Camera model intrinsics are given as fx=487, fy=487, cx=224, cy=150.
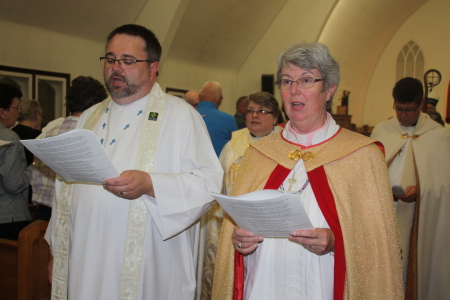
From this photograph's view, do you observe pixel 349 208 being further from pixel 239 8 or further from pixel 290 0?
pixel 290 0

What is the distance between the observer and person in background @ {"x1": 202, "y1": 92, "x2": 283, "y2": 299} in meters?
4.44

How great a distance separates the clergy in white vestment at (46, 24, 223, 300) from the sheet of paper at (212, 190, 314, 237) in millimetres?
677

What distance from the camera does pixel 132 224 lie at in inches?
108

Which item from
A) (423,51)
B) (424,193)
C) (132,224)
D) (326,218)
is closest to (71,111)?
(132,224)

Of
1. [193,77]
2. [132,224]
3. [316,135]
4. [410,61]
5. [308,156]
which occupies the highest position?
[410,61]

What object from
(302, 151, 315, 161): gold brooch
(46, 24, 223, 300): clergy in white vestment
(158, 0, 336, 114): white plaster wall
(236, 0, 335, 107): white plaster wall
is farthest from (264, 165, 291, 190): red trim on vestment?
(236, 0, 335, 107): white plaster wall

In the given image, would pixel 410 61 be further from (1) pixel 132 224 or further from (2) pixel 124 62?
(1) pixel 132 224

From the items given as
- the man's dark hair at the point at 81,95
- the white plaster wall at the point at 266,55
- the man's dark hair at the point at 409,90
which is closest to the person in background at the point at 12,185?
the man's dark hair at the point at 81,95

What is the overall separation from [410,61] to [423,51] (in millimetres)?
501

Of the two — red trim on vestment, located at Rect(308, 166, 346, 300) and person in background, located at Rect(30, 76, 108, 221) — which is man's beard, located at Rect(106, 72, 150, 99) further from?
red trim on vestment, located at Rect(308, 166, 346, 300)

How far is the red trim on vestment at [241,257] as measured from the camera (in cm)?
253

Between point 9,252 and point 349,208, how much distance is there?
2.71 m

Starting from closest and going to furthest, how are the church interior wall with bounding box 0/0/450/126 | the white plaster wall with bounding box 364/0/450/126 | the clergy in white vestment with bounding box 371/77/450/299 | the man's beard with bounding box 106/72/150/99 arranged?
the man's beard with bounding box 106/72/150/99
the clergy in white vestment with bounding box 371/77/450/299
the church interior wall with bounding box 0/0/450/126
the white plaster wall with bounding box 364/0/450/126

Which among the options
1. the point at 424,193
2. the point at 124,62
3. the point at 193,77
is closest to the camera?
the point at 124,62
